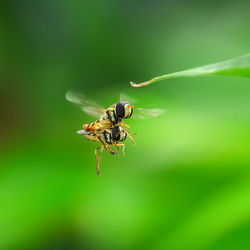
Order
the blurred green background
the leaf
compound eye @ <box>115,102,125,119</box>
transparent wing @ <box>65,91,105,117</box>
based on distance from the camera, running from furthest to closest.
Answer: the blurred green background < transparent wing @ <box>65,91,105,117</box> < compound eye @ <box>115,102,125,119</box> < the leaf

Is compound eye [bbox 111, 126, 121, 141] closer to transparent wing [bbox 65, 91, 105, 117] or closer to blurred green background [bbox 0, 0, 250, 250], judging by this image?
transparent wing [bbox 65, 91, 105, 117]

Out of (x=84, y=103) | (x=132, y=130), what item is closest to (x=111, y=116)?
(x=84, y=103)

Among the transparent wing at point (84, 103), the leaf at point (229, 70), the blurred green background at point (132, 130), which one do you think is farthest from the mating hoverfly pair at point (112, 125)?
the leaf at point (229, 70)

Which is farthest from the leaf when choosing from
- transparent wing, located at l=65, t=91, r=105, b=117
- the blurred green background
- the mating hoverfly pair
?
the blurred green background

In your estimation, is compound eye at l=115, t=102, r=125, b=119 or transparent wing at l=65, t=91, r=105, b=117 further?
transparent wing at l=65, t=91, r=105, b=117

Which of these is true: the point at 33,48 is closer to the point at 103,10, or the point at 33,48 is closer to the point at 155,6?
the point at 103,10

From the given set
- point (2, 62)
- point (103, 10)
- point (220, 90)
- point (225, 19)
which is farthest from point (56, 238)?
point (225, 19)

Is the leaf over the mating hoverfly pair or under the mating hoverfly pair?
under
